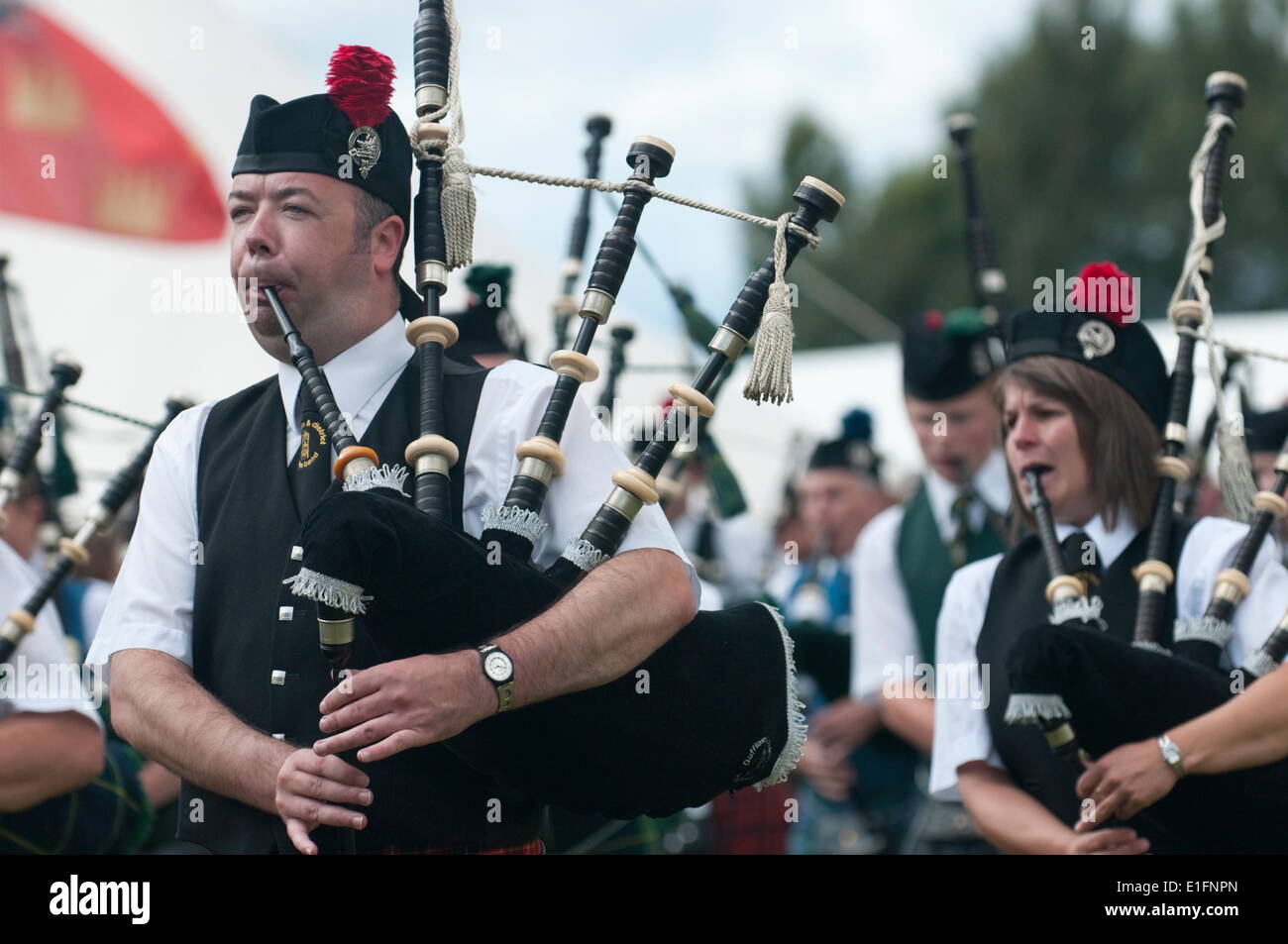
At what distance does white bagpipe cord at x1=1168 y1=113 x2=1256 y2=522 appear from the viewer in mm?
3021

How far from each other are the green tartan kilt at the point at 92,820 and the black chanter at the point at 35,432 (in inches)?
22.2

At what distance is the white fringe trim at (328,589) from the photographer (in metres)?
1.97

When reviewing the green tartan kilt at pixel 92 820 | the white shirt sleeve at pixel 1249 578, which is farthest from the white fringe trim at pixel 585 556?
the green tartan kilt at pixel 92 820

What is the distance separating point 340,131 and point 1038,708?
4.59ft

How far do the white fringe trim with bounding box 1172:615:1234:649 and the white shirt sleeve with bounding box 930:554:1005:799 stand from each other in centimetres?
34

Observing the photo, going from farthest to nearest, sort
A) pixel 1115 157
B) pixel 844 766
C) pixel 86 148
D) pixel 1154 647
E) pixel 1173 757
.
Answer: pixel 1115 157 → pixel 86 148 → pixel 844 766 → pixel 1154 647 → pixel 1173 757

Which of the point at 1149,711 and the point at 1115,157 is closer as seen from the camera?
the point at 1149,711

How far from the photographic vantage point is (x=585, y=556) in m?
2.15

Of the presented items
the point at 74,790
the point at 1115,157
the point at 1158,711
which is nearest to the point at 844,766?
the point at 1158,711

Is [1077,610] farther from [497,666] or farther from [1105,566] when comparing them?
[497,666]

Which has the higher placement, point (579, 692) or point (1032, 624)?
point (1032, 624)

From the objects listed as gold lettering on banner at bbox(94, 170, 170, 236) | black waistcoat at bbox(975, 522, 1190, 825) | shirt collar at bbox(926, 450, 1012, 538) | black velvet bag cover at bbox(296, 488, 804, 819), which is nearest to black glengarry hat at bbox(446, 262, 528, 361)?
shirt collar at bbox(926, 450, 1012, 538)

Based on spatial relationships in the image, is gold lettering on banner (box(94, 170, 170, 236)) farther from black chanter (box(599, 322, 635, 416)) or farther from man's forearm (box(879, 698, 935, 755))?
man's forearm (box(879, 698, 935, 755))
